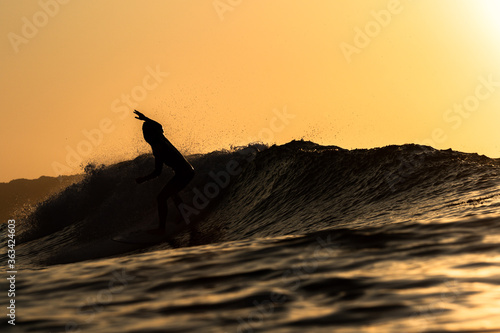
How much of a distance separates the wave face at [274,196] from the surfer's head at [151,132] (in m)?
1.90

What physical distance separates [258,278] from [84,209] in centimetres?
1250

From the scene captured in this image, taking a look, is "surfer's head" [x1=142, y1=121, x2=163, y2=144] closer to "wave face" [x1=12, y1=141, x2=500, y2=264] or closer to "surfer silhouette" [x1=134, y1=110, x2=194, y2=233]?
"surfer silhouette" [x1=134, y1=110, x2=194, y2=233]

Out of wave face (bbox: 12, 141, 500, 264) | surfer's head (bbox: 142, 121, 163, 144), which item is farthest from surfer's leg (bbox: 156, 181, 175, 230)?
surfer's head (bbox: 142, 121, 163, 144)

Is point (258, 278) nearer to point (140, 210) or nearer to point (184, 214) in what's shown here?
point (184, 214)

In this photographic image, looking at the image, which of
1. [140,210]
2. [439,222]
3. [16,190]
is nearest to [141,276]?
[439,222]

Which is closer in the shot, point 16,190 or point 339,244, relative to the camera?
point 339,244

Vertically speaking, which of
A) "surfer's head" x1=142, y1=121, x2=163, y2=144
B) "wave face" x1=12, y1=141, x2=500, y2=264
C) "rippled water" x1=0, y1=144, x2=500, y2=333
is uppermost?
"surfer's head" x1=142, y1=121, x2=163, y2=144

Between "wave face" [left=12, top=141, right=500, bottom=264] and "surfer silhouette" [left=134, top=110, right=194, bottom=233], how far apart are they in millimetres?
807

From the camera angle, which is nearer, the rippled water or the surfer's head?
the rippled water

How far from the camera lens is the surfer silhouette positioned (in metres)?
10.6

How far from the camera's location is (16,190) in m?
95.3

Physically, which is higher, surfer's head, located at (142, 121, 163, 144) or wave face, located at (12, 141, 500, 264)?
surfer's head, located at (142, 121, 163, 144)

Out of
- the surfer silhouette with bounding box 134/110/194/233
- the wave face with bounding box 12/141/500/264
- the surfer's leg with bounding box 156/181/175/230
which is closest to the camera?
the wave face with bounding box 12/141/500/264

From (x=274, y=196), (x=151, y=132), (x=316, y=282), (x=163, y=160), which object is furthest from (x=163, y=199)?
(x=316, y=282)
